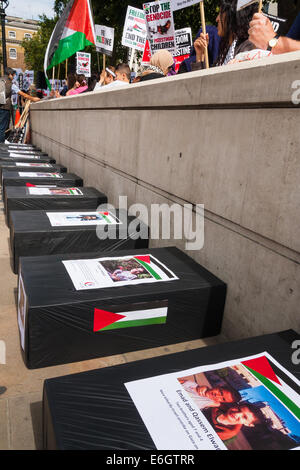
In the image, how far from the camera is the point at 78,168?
19.6ft

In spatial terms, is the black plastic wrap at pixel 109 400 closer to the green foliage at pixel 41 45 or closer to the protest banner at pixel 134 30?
the protest banner at pixel 134 30

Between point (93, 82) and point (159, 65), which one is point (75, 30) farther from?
point (93, 82)

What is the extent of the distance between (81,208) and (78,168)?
2.44 m

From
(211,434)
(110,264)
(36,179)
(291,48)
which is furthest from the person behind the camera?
(36,179)

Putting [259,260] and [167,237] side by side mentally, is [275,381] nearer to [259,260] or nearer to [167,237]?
[259,260]

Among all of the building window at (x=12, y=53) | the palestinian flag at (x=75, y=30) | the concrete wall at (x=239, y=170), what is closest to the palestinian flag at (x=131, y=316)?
the concrete wall at (x=239, y=170)

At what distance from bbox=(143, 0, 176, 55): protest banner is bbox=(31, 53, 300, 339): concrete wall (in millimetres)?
2766

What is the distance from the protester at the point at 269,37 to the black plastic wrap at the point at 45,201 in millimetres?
2072

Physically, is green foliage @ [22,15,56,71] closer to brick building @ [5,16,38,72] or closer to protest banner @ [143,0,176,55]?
brick building @ [5,16,38,72]

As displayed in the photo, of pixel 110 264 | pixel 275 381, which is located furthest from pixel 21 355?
pixel 275 381

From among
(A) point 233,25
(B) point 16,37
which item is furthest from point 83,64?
(B) point 16,37

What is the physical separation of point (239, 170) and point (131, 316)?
1039 millimetres

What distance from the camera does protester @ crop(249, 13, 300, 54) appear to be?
2135 mm

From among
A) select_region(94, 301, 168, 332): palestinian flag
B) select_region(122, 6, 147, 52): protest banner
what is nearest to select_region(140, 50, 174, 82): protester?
select_region(94, 301, 168, 332): palestinian flag
